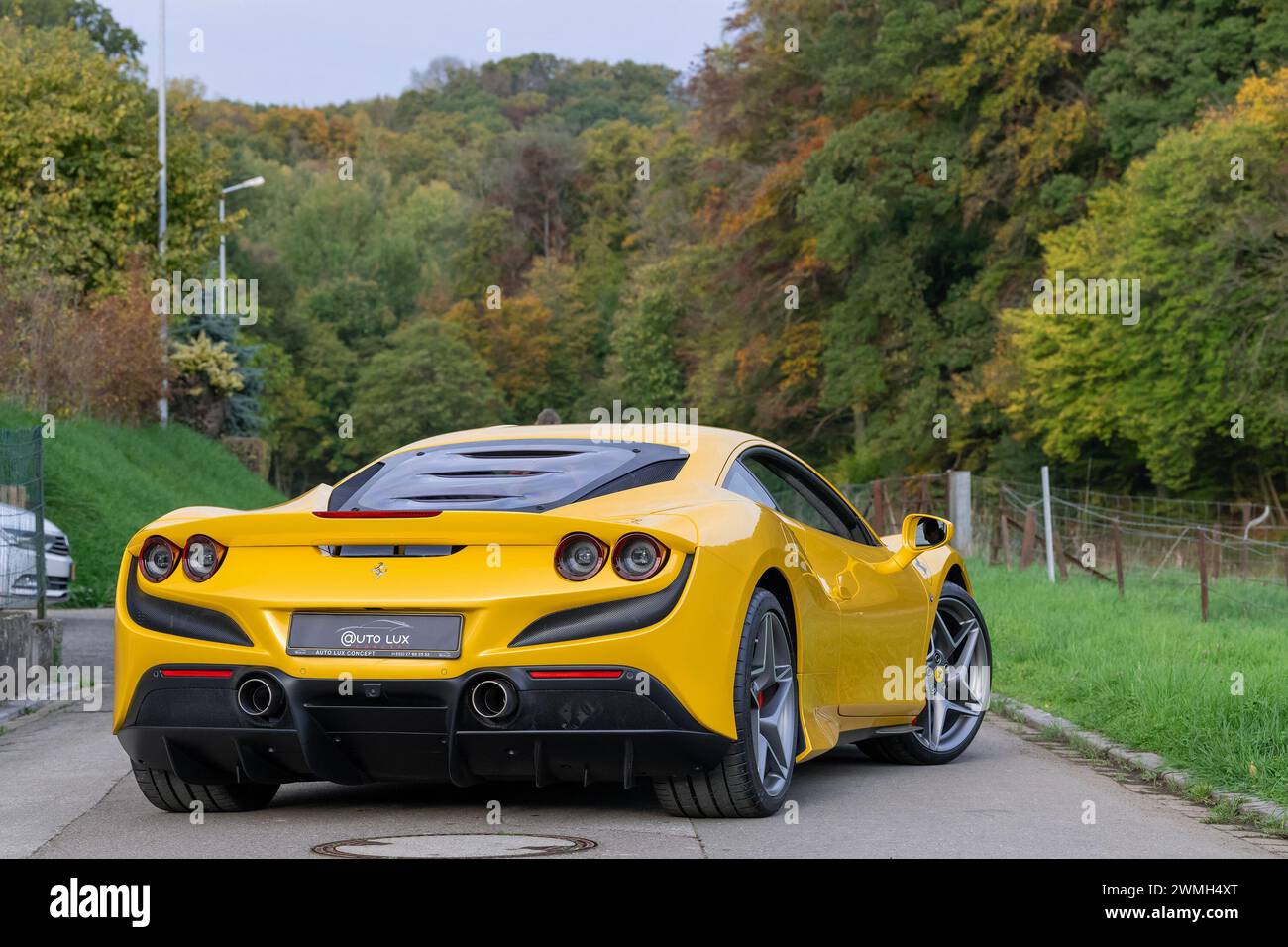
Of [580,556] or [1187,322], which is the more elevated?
[1187,322]

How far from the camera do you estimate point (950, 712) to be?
907 cm

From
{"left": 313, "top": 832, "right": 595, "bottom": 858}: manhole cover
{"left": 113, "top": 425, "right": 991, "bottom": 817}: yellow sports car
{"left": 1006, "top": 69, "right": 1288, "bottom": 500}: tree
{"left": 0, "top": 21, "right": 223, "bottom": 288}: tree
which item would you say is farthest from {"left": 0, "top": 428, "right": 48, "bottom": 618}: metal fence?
{"left": 1006, "top": 69, "right": 1288, "bottom": 500}: tree

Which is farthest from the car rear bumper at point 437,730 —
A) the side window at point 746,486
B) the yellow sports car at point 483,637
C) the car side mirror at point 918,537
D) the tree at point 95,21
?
the tree at point 95,21

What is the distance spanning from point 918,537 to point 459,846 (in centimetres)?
330

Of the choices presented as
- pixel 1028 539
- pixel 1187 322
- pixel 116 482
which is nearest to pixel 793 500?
pixel 1028 539

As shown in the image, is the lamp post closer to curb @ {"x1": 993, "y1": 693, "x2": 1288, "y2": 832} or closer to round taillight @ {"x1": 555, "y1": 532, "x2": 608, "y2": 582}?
curb @ {"x1": 993, "y1": 693, "x2": 1288, "y2": 832}

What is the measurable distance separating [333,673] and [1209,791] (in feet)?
12.0

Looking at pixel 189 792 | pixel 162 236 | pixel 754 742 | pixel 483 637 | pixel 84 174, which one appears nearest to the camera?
pixel 483 637

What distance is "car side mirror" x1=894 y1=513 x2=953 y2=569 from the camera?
8570mm

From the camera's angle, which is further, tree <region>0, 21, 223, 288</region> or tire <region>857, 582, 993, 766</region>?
tree <region>0, 21, 223, 288</region>

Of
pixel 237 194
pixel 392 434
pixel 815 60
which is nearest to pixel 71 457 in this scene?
pixel 815 60

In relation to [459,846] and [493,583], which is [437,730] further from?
[493,583]

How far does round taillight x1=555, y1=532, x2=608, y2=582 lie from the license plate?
15.4 inches
